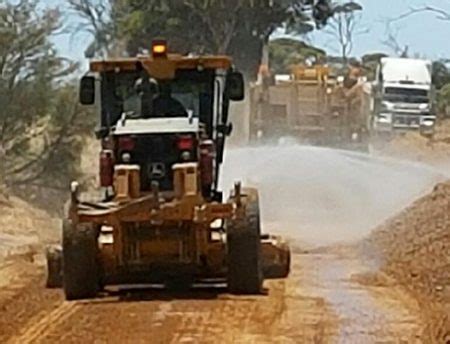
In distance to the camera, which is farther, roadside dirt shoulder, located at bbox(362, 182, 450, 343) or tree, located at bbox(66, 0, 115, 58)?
tree, located at bbox(66, 0, 115, 58)

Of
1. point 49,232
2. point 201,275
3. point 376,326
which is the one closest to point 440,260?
point 201,275

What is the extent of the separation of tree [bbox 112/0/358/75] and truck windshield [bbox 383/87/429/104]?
19.3 feet

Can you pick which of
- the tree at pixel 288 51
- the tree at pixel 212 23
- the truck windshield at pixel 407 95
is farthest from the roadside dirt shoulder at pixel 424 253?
the tree at pixel 288 51

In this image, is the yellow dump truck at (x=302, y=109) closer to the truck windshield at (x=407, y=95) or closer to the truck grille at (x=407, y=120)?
the truck windshield at (x=407, y=95)

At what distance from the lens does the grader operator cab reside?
635 inches

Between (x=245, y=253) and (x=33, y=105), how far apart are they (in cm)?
2579

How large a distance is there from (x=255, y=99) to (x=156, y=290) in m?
29.7

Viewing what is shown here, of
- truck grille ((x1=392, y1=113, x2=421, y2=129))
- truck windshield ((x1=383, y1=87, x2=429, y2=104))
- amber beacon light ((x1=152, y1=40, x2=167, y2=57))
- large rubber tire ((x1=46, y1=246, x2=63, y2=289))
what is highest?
amber beacon light ((x1=152, y1=40, x2=167, y2=57))

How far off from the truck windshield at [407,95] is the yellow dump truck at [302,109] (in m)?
7.75

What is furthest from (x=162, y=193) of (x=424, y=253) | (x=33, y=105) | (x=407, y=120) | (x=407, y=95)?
(x=407, y=120)

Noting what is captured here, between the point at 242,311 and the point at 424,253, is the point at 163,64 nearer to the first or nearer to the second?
the point at 242,311

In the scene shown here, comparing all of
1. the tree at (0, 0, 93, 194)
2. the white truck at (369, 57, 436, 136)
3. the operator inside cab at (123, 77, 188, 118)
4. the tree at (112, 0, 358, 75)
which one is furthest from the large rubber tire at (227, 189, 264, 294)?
the tree at (112, 0, 358, 75)

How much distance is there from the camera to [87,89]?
55.8ft

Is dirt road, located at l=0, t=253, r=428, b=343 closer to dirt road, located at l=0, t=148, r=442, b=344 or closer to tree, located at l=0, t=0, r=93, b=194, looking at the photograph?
dirt road, located at l=0, t=148, r=442, b=344
